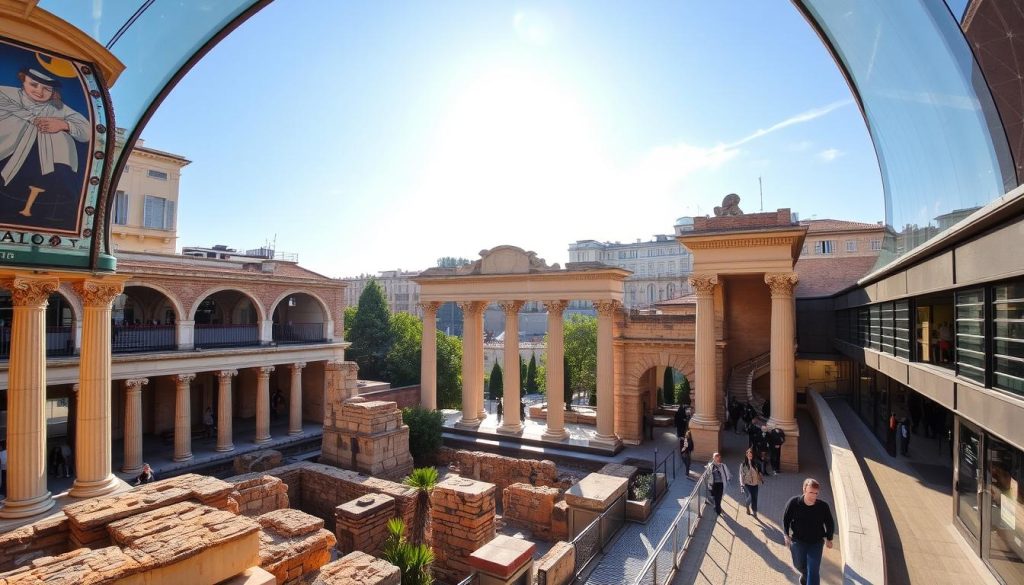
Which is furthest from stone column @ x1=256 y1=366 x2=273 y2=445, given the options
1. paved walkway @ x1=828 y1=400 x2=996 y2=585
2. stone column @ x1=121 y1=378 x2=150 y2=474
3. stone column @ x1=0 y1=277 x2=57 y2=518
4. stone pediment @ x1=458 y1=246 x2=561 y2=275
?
paved walkway @ x1=828 y1=400 x2=996 y2=585

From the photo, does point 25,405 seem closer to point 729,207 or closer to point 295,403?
point 295,403

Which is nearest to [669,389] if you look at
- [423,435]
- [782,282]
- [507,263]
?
[507,263]

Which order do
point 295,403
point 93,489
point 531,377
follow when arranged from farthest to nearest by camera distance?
point 531,377 → point 295,403 → point 93,489

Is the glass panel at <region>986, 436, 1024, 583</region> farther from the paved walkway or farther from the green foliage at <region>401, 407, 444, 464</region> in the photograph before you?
the green foliage at <region>401, 407, 444, 464</region>

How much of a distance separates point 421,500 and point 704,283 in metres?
10.8

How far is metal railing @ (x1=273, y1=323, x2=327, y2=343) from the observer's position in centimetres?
2508

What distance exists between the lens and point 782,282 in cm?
1518

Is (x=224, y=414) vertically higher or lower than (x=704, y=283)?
lower

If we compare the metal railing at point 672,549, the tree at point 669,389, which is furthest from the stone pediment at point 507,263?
the tree at point 669,389

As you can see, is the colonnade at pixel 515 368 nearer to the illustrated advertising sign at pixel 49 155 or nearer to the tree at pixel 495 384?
the tree at pixel 495 384

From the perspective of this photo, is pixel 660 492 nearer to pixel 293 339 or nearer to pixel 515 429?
pixel 515 429

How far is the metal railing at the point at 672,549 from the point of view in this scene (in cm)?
690

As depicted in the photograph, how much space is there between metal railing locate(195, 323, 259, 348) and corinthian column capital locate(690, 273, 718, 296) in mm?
18731

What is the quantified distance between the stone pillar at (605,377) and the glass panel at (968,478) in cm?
1152
